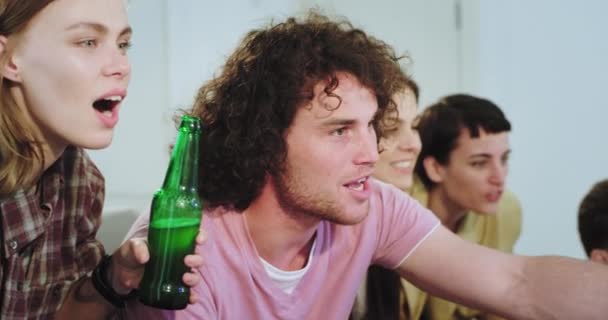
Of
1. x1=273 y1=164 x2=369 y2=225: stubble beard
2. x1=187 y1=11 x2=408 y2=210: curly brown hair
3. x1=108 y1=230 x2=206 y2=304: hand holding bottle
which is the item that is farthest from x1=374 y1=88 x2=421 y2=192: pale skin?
x1=108 y1=230 x2=206 y2=304: hand holding bottle

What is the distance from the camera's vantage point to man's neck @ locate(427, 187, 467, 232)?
2.05 meters

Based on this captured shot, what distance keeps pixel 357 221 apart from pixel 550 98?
2314 mm

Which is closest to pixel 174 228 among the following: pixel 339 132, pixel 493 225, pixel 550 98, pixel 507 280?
A: pixel 339 132

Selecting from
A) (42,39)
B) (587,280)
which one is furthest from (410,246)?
(42,39)

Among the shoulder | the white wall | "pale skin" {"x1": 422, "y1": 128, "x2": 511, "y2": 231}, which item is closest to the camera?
"pale skin" {"x1": 422, "y1": 128, "x2": 511, "y2": 231}

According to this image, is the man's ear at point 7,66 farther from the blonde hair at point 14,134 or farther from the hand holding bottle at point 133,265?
the hand holding bottle at point 133,265

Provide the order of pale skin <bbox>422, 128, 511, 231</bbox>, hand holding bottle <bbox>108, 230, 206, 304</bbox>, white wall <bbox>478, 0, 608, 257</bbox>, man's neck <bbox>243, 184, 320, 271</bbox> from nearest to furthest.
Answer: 1. hand holding bottle <bbox>108, 230, 206, 304</bbox>
2. man's neck <bbox>243, 184, 320, 271</bbox>
3. pale skin <bbox>422, 128, 511, 231</bbox>
4. white wall <bbox>478, 0, 608, 257</bbox>

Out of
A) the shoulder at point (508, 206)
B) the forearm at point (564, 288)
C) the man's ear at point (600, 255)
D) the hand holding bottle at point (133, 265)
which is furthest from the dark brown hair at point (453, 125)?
the hand holding bottle at point (133, 265)

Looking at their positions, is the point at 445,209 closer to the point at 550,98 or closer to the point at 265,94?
the point at 265,94

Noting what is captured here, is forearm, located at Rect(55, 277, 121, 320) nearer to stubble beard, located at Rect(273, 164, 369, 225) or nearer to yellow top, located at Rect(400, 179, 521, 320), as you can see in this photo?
stubble beard, located at Rect(273, 164, 369, 225)

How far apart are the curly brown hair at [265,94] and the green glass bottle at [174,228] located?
221 millimetres

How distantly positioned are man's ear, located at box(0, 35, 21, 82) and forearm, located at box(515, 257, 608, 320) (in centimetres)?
84

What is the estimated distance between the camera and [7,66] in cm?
102

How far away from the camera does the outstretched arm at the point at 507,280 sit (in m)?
1.13
